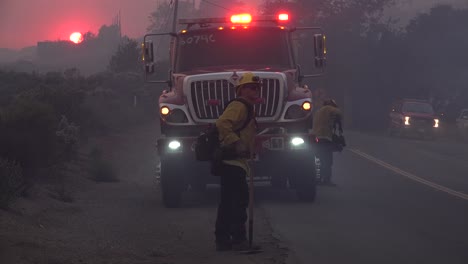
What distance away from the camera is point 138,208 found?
15039mm

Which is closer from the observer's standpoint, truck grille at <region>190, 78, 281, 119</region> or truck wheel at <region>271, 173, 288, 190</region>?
truck grille at <region>190, 78, 281, 119</region>

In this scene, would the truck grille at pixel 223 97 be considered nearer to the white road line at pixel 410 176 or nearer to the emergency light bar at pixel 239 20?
the emergency light bar at pixel 239 20

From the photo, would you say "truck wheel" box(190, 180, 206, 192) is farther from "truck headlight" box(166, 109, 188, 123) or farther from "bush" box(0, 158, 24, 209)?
"bush" box(0, 158, 24, 209)

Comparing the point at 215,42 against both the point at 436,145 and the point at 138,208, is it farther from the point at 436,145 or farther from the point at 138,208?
the point at 436,145

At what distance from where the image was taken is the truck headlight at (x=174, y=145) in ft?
46.5

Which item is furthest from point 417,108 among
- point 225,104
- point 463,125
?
point 225,104

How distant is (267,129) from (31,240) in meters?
4.91

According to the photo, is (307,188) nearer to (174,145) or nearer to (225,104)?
(225,104)

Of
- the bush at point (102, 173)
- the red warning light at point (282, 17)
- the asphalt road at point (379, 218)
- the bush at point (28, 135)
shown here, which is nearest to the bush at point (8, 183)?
the bush at point (28, 135)

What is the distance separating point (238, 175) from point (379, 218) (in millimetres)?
3586

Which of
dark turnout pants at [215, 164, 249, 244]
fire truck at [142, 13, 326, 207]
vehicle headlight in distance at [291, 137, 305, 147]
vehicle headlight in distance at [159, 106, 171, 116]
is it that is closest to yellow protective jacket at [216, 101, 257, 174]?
dark turnout pants at [215, 164, 249, 244]

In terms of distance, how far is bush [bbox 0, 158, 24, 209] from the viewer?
12531 mm

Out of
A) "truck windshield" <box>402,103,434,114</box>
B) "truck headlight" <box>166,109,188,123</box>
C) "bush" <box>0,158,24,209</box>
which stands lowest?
"truck windshield" <box>402,103,434,114</box>

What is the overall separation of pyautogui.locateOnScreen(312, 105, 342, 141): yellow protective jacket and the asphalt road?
110cm
